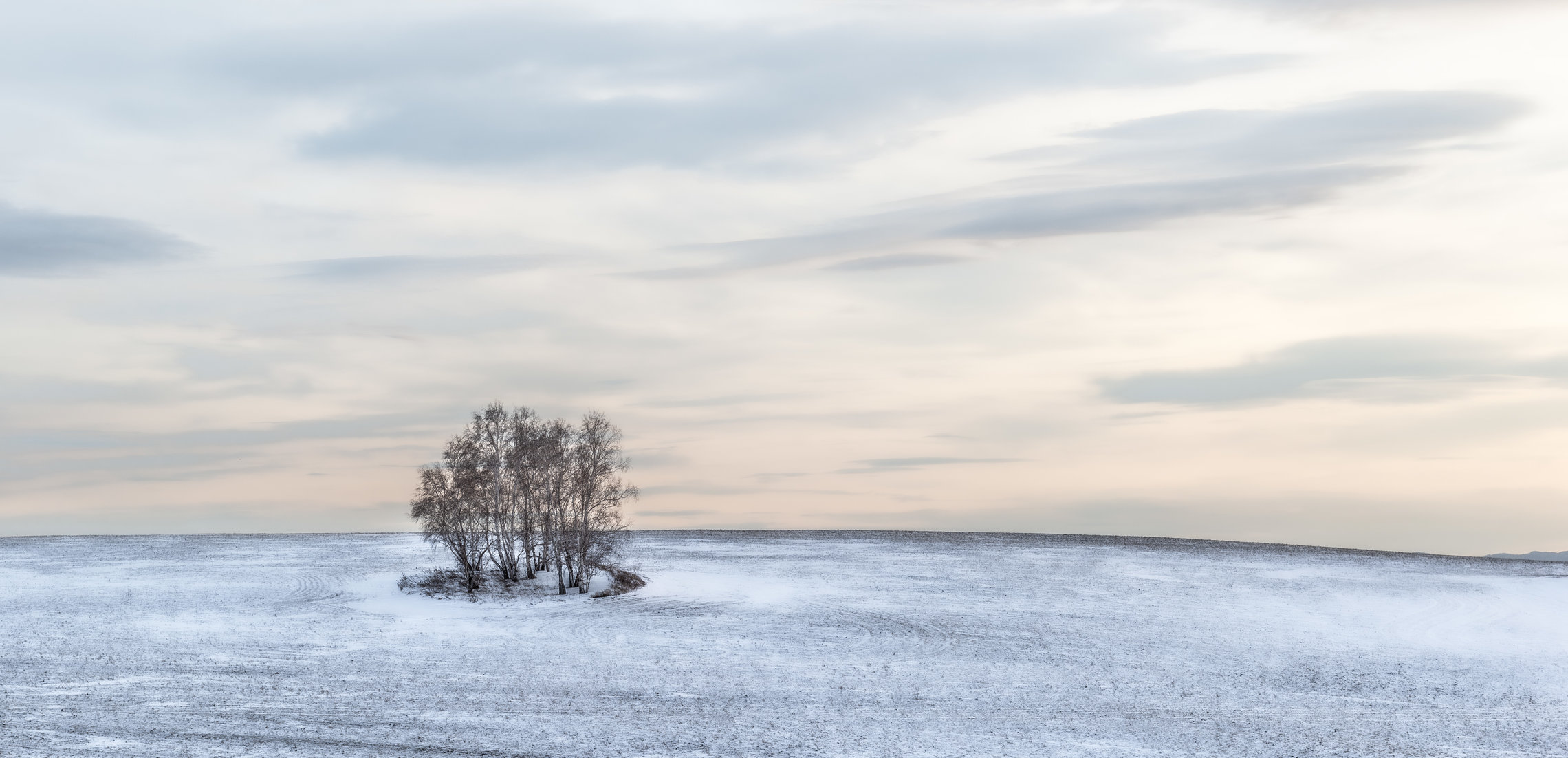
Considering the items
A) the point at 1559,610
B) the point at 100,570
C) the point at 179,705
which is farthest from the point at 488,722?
the point at 100,570

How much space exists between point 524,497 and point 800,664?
2211 centimetres

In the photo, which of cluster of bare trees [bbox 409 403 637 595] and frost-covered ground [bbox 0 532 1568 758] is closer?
frost-covered ground [bbox 0 532 1568 758]

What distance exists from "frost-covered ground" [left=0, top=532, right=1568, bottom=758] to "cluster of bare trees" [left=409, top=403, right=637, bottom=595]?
328 cm

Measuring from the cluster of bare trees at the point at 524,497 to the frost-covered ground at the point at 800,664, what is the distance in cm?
328

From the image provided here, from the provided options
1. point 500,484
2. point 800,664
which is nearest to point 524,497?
point 500,484

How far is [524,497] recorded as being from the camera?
52.4m

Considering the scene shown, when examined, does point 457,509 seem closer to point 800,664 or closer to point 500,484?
point 500,484

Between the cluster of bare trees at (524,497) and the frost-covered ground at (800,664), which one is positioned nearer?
the frost-covered ground at (800,664)

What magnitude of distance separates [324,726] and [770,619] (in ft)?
65.6

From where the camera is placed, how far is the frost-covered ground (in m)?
24.8

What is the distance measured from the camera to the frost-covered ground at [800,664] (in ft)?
81.5

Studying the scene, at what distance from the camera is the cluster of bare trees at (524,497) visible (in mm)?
51438

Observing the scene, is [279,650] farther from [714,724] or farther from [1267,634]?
[1267,634]

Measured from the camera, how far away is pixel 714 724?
2583cm
